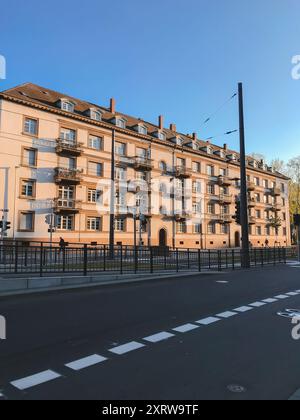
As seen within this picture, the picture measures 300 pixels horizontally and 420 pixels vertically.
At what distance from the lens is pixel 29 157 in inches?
1377

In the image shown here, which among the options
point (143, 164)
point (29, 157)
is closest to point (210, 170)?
point (143, 164)

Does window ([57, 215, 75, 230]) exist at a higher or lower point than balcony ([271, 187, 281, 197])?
lower

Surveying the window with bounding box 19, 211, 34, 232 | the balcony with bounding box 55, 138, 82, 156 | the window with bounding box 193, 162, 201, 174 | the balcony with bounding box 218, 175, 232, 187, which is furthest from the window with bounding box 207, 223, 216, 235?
the window with bounding box 19, 211, 34, 232

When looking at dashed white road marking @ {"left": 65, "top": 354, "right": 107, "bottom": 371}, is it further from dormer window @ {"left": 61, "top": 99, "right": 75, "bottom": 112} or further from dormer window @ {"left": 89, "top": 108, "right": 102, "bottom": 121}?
dormer window @ {"left": 89, "top": 108, "right": 102, "bottom": 121}

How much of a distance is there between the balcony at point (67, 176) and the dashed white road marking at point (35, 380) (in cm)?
3340

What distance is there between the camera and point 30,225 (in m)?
34.3

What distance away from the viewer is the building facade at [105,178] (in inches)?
1325

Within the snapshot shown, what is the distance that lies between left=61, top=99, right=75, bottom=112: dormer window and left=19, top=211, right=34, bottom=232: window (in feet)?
40.2

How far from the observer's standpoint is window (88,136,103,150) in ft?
132

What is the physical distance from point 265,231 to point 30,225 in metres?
45.8

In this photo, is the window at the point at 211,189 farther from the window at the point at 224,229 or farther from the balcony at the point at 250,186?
the balcony at the point at 250,186

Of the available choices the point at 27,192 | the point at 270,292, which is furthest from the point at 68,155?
Result: the point at 270,292

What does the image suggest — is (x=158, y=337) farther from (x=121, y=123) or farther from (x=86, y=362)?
(x=121, y=123)
